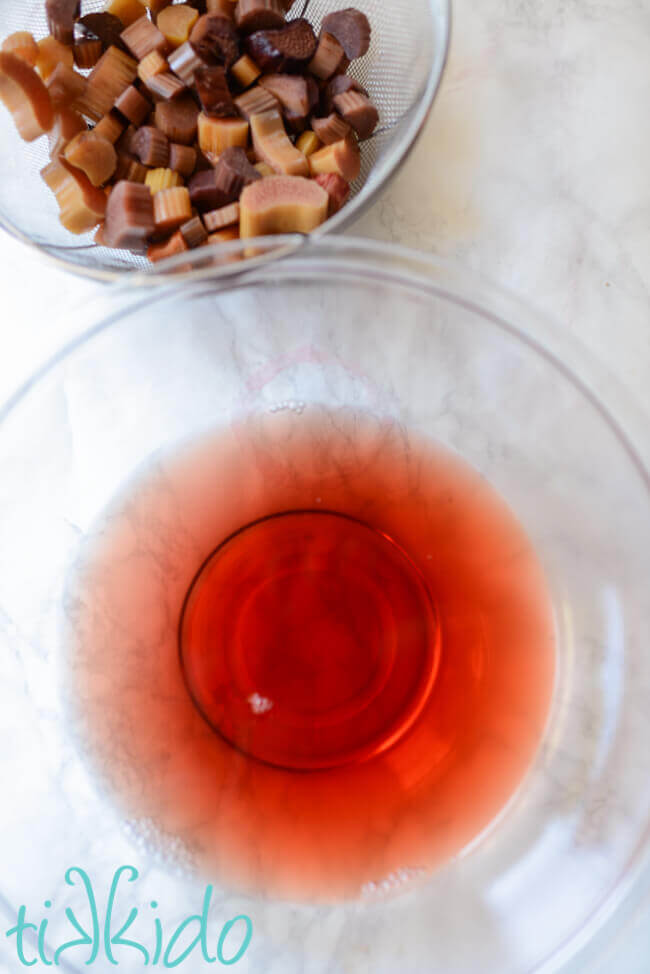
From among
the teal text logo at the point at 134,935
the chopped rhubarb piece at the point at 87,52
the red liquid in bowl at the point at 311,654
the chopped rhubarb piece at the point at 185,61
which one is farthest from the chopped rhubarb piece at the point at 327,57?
the teal text logo at the point at 134,935

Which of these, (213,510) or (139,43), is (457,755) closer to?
(213,510)

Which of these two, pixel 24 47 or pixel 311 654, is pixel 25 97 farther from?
pixel 311 654

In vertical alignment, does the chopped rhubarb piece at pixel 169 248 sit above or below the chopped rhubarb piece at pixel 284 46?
below

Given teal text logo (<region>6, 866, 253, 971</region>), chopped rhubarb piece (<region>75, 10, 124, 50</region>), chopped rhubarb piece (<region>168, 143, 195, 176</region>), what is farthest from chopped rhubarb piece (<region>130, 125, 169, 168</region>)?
teal text logo (<region>6, 866, 253, 971</region>)

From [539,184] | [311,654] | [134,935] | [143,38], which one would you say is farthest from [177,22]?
[134,935]

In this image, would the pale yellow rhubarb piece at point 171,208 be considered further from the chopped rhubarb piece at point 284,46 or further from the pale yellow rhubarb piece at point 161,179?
the chopped rhubarb piece at point 284,46

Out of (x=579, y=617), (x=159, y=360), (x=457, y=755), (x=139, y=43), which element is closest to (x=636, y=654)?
(x=579, y=617)

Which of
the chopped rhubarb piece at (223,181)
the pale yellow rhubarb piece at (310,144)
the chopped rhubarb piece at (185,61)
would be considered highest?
the chopped rhubarb piece at (185,61)
